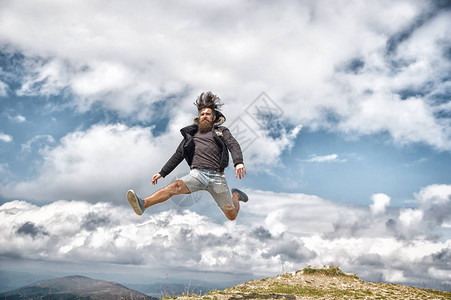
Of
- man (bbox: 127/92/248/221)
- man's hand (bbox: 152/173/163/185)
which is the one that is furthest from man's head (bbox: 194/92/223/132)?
man's hand (bbox: 152/173/163/185)

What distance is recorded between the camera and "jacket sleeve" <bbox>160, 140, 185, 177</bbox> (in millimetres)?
8945

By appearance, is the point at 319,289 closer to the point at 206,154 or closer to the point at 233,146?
the point at 233,146

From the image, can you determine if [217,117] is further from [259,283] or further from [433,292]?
[433,292]

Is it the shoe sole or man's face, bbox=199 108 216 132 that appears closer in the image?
the shoe sole

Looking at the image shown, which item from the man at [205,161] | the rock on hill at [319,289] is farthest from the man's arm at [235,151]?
the rock on hill at [319,289]

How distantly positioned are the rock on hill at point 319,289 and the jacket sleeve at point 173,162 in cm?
407

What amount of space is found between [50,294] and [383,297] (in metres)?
11.1

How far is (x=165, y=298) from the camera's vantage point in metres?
10.3

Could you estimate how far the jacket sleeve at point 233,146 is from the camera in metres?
8.16

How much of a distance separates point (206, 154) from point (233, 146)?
684 mm

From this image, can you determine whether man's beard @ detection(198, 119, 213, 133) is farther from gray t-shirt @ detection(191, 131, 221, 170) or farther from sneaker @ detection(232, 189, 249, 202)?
sneaker @ detection(232, 189, 249, 202)

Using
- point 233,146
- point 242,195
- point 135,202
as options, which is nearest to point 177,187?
point 135,202

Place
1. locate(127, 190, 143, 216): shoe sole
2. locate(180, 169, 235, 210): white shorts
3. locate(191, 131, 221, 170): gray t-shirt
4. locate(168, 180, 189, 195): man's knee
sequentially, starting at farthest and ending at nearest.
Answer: locate(191, 131, 221, 170): gray t-shirt
locate(180, 169, 235, 210): white shorts
locate(168, 180, 189, 195): man's knee
locate(127, 190, 143, 216): shoe sole

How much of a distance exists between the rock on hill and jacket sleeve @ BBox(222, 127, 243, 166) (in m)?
4.81
